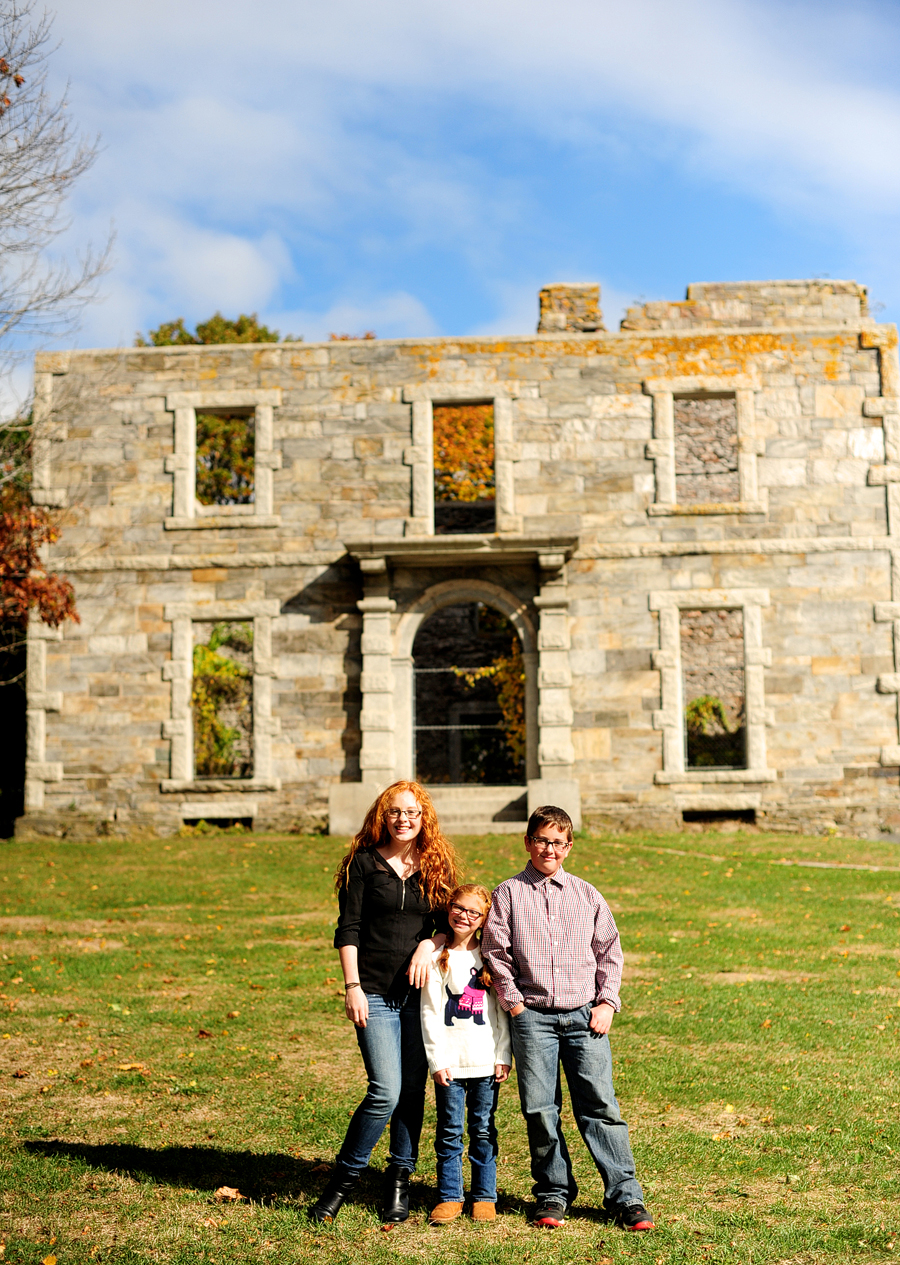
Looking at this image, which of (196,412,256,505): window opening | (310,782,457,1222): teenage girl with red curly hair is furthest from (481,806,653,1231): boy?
(196,412,256,505): window opening

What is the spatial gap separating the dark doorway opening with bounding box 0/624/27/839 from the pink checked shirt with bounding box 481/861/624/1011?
14.6 meters

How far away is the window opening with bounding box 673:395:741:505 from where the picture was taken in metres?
23.6

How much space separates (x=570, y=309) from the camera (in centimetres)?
1825

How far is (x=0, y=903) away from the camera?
10.7 metres

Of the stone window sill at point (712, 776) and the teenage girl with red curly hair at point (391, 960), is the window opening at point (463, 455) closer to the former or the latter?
the stone window sill at point (712, 776)

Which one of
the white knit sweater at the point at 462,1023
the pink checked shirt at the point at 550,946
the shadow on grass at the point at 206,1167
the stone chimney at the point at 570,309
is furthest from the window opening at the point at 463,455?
the white knit sweater at the point at 462,1023

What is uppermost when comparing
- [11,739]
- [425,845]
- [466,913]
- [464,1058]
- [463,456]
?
[463,456]

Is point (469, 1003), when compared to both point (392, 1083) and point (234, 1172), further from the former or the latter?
point (234, 1172)

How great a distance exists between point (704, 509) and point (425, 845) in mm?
11738

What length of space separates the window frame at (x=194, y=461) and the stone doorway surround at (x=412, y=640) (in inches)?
56.2

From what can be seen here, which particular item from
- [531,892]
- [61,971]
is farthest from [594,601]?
[531,892]

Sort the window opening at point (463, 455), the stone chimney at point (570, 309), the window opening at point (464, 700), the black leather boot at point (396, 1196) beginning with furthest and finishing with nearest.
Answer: the window opening at point (463, 455)
the window opening at point (464, 700)
the stone chimney at point (570, 309)
the black leather boot at point (396, 1196)

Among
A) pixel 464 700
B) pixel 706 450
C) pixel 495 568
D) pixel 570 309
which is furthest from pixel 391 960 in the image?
pixel 706 450

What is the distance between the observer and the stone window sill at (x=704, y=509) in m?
15.3
